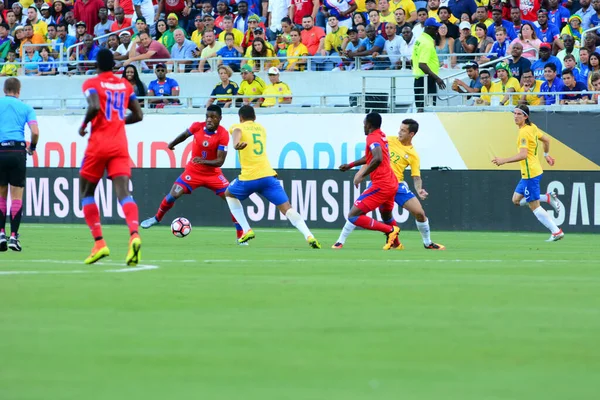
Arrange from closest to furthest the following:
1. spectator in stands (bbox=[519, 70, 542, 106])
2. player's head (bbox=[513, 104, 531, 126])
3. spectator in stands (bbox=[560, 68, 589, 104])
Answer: player's head (bbox=[513, 104, 531, 126])
spectator in stands (bbox=[560, 68, 589, 104])
spectator in stands (bbox=[519, 70, 542, 106])

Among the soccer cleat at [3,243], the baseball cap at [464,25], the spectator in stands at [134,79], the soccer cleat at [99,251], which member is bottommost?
the soccer cleat at [3,243]

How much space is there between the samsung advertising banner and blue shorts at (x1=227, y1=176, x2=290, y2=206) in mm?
8040

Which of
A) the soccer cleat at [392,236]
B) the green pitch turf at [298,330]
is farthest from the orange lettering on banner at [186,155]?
the green pitch turf at [298,330]

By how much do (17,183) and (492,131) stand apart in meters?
12.6

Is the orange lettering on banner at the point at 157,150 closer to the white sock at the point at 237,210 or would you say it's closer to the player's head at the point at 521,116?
the white sock at the point at 237,210

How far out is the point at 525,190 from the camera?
19938 mm

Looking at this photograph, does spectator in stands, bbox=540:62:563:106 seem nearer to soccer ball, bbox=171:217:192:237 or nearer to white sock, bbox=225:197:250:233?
soccer ball, bbox=171:217:192:237

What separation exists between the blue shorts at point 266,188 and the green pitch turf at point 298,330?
438 centimetres

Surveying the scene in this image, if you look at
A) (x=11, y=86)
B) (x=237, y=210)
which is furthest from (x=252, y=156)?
(x=11, y=86)

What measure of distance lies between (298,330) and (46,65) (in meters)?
25.4

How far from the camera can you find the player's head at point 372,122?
16.1 meters

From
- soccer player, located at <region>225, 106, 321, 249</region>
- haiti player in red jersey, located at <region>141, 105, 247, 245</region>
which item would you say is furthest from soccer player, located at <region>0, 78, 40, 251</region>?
haiti player in red jersey, located at <region>141, 105, 247, 245</region>

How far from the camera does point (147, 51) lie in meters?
29.1

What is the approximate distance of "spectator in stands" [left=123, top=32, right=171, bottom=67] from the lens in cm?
2883
